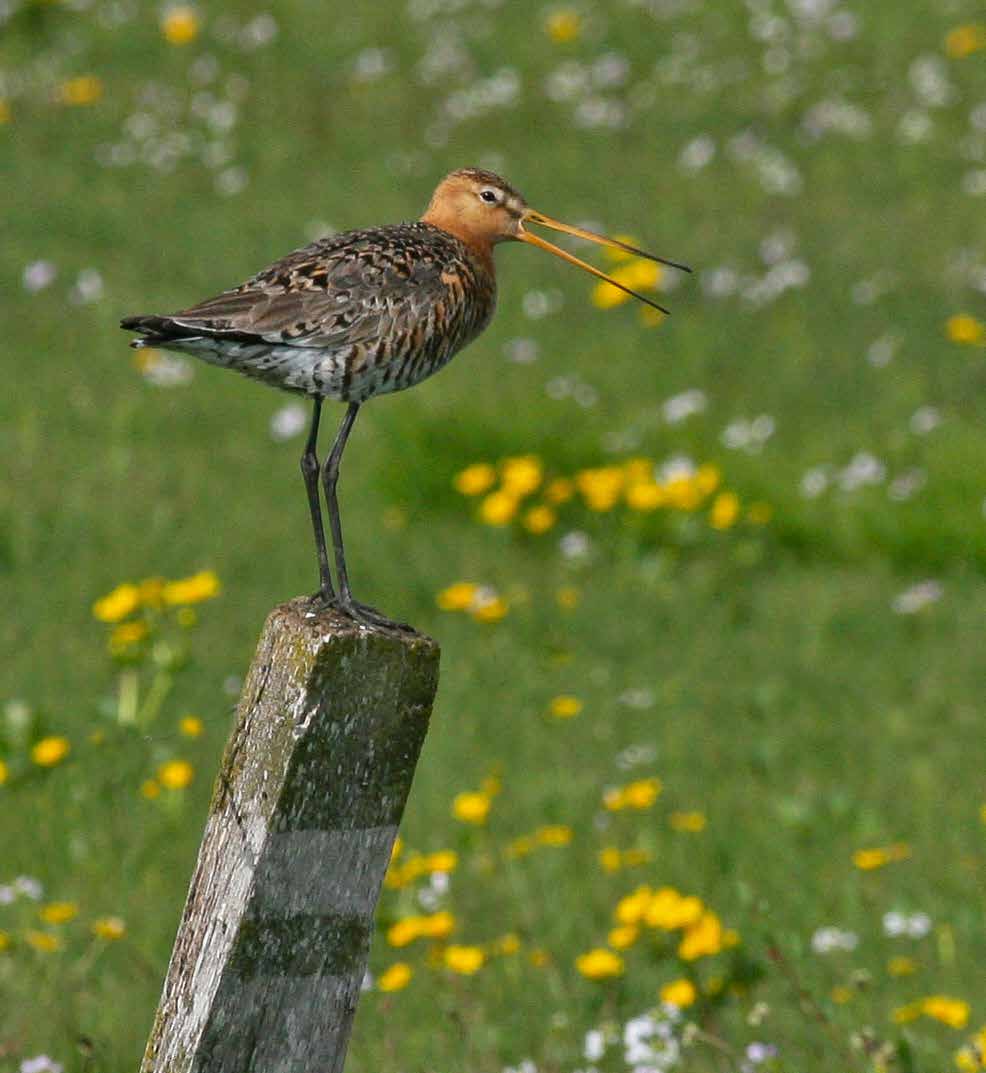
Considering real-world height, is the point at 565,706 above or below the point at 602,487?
above

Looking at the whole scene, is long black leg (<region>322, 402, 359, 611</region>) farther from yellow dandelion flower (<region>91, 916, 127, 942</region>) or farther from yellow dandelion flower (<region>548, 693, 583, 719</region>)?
yellow dandelion flower (<region>548, 693, 583, 719</region>)

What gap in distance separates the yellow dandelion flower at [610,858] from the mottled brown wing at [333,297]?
2335 millimetres

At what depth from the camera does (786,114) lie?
14.8 m

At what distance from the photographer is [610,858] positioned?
18.0ft

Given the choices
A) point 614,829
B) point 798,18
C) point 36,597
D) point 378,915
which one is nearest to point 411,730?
point 378,915

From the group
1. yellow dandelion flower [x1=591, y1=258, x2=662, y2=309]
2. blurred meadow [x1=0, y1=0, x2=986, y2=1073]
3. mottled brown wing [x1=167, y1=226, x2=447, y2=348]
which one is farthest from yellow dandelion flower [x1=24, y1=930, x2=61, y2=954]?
yellow dandelion flower [x1=591, y1=258, x2=662, y2=309]

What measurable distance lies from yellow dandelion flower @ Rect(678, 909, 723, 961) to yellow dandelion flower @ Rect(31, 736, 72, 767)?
2219mm

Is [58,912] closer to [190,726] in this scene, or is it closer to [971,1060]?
[190,726]

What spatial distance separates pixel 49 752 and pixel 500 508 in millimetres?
2971

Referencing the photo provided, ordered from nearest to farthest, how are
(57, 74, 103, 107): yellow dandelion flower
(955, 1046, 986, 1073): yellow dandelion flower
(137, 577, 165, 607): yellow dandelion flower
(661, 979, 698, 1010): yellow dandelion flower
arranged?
(955, 1046, 986, 1073): yellow dandelion flower, (661, 979, 698, 1010): yellow dandelion flower, (137, 577, 165, 607): yellow dandelion flower, (57, 74, 103, 107): yellow dandelion flower

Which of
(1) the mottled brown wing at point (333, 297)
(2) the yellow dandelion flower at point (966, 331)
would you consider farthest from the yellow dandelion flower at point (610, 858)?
(2) the yellow dandelion flower at point (966, 331)

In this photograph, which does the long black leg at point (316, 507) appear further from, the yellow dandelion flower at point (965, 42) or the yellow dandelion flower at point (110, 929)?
the yellow dandelion flower at point (965, 42)

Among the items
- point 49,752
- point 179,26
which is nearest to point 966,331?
point 49,752

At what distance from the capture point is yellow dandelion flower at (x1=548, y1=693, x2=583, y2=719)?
21.7ft
